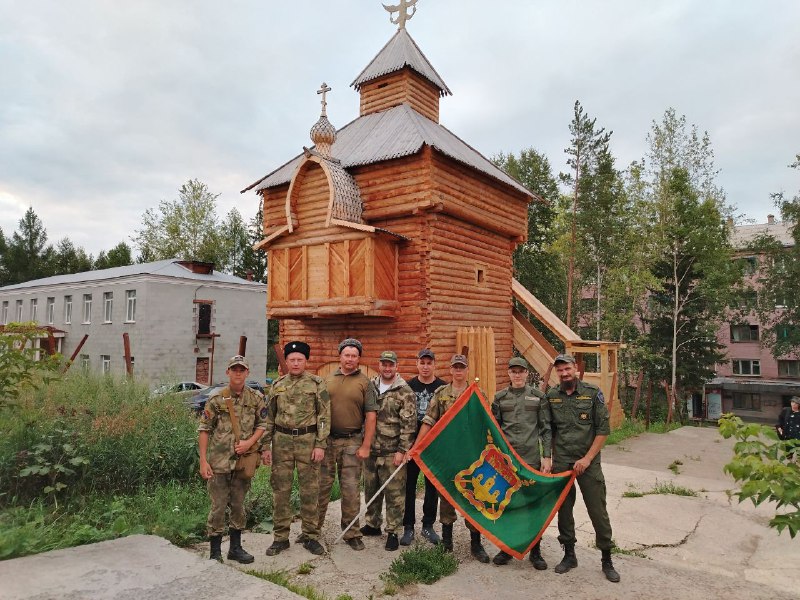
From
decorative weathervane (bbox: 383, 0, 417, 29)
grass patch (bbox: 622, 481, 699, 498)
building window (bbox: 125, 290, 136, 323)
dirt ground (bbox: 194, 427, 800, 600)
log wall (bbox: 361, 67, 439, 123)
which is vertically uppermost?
decorative weathervane (bbox: 383, 0, 417, 29)

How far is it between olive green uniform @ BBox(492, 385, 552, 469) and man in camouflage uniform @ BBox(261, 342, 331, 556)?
2.01m

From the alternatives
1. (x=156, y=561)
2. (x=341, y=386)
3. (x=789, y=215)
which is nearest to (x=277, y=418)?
(x=341, y=386)

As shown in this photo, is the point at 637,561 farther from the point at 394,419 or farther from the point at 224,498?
the point at 224,498

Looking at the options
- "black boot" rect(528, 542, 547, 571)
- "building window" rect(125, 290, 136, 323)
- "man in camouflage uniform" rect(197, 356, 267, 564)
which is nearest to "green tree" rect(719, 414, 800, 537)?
"black boot" rect(528, 542, 547, 571)

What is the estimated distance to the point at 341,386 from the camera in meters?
5.83

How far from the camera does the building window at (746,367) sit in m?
36.9

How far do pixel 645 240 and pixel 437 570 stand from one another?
81.2 feet

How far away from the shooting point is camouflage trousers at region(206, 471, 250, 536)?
511 centimetres

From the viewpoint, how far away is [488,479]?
550 cm

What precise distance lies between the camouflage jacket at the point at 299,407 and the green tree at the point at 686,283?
2040 cm

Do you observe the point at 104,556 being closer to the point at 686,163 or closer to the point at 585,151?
the point at 585,151

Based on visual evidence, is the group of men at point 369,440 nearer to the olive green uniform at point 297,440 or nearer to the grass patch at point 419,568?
the olive green uniform at point 297,440

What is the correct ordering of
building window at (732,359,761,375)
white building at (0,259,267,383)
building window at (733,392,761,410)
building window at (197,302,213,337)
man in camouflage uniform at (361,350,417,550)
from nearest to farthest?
man in camouflage uniform at (361,350,417,550) → white building at (0,259,267,383) → building window at (197,302,213,337) → building window at (733,392,761,410) → building window at (732,359,761,375)

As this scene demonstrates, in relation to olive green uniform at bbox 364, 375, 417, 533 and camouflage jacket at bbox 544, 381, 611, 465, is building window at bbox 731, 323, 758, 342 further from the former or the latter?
olive green uniform at bbox 364, 375, 417, 533
